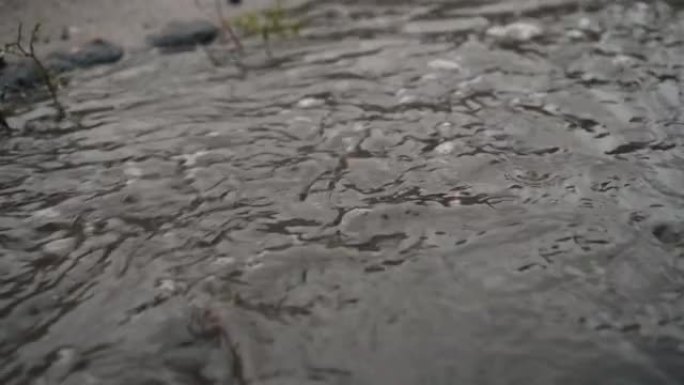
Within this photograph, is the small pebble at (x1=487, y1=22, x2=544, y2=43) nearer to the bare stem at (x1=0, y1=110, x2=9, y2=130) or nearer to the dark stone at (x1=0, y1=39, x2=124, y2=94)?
the dark stone at (x1=0, y1=39, x2=124, y2=94)

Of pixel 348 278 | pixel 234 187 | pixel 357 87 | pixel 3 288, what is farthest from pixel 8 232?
pixel 357 87

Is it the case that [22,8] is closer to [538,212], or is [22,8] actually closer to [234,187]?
[234,187]

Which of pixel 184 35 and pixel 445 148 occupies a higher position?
pixel 184 35

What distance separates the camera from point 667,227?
2605mm

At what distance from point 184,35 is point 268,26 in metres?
0.65

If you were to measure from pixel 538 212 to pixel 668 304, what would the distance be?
654 millimetres

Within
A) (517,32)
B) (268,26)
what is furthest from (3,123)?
(517,32)

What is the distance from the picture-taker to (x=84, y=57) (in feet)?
15.9

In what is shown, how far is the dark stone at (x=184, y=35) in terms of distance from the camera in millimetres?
5133

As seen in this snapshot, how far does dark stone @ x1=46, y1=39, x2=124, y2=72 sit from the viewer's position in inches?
187

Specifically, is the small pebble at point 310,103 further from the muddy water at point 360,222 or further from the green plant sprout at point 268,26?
the green plant sprout at point 268,26

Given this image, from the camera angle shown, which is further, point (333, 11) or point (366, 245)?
point (333, 11)

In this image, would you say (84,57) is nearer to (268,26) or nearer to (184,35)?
(184,35)

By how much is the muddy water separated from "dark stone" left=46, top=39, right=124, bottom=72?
0.35 metres
